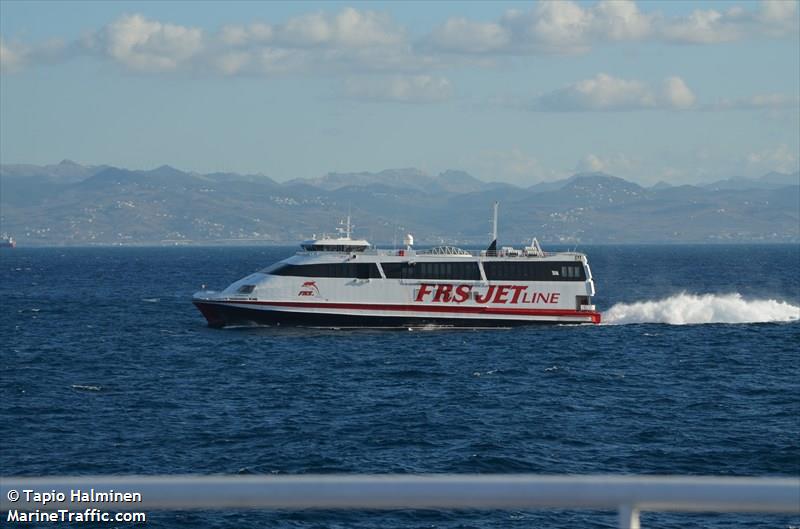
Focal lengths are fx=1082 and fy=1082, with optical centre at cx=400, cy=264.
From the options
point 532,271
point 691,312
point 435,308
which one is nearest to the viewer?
point 435,308

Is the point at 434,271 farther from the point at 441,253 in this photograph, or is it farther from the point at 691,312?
the point at 691,312

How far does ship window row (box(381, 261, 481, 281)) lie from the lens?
58.4 m

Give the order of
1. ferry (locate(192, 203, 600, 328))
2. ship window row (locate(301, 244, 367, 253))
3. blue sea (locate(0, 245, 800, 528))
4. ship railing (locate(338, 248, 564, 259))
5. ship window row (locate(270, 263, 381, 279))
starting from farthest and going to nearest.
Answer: ship window row (locate(301, 244, 367, 253)) → ship railing (locate(338, 248, 564, 259)) → ferry (locate(192, 203, 600, 328)) → ship window row (locate(270, 263, 381, 279)) → blue sea (locate(0, 245, 800, 528))

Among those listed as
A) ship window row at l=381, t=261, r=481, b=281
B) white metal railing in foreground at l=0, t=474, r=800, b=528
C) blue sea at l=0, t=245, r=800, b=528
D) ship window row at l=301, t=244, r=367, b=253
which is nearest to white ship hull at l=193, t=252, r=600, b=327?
ship window row at l=381, t=261, r=481, b=281

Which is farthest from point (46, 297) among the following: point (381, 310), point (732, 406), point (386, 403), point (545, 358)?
point (732, 406)

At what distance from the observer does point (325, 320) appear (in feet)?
192

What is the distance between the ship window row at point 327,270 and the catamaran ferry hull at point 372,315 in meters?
1.57

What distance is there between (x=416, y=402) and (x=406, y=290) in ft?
69.3

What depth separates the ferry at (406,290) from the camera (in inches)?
2281

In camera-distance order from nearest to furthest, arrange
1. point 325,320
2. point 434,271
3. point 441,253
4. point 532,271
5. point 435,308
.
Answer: point 325,320
point 434,271
point 435,308
point 532,271
point 441,253

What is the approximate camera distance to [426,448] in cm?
2972

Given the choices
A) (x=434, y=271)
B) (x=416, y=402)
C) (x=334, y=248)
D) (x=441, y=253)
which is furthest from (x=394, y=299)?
(x=416, y=402)

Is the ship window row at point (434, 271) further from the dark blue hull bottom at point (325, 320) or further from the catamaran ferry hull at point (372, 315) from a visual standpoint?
the dark blue hull bottom at point (325, 320)

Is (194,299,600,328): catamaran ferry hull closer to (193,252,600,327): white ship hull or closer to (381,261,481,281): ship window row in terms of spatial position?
(193,252,600,327): white ship hull
